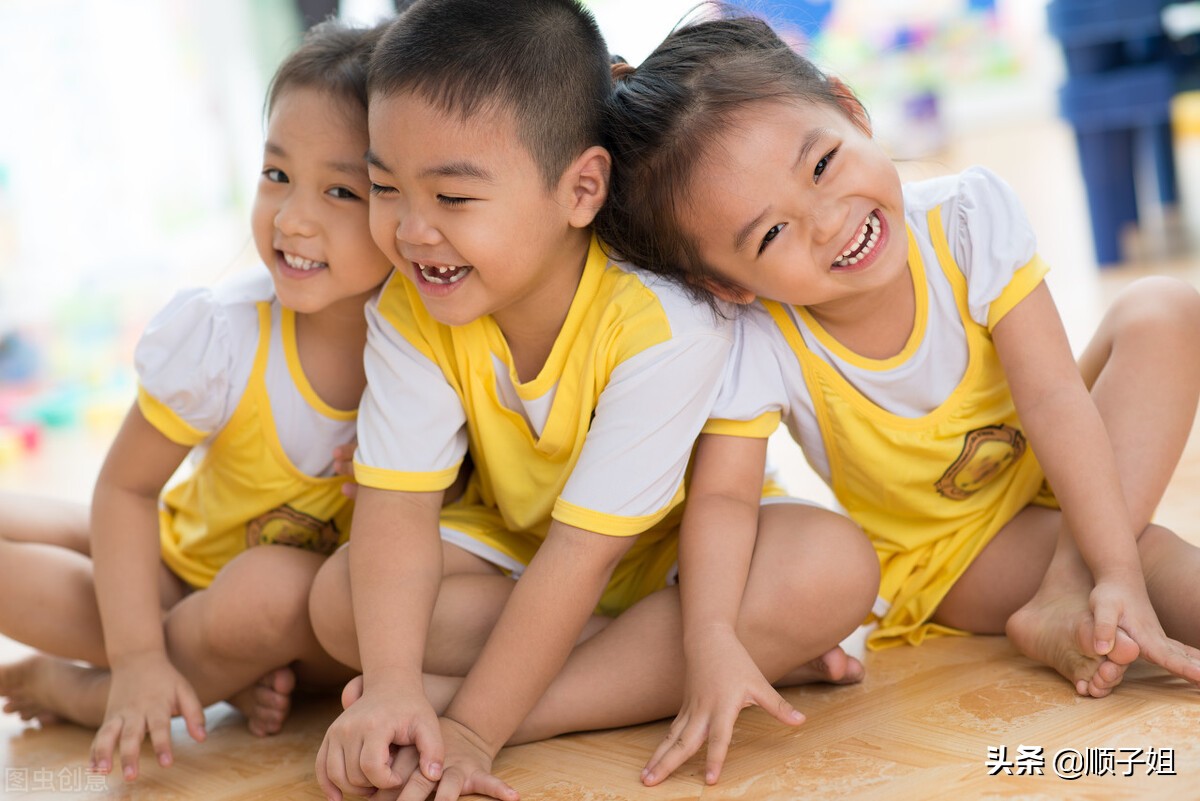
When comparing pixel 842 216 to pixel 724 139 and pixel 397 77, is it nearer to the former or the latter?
pixel 724 139

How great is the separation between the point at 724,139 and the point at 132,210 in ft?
10.2

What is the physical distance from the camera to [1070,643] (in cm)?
88

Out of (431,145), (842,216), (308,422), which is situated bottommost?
(308,422)

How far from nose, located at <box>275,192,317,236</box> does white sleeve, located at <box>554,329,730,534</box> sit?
30cm

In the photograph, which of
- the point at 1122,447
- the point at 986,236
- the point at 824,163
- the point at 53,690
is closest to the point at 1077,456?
the point at 1122,447

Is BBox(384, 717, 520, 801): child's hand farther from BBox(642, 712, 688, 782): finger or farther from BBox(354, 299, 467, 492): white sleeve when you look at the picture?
BBox(354, 299, 467, 492): white sleeve

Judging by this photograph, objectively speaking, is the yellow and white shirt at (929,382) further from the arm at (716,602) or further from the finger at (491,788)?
the finger at (491,788)

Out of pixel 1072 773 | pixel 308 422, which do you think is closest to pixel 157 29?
pixel 308 422

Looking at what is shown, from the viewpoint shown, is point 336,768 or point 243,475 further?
point 243,475

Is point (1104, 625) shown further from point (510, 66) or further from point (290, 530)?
point (290, 530)

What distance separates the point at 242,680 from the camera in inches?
41.6

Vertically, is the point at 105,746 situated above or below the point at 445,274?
below

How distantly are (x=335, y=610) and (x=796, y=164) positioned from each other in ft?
1.61

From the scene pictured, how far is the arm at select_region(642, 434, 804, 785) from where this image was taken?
82 cm
